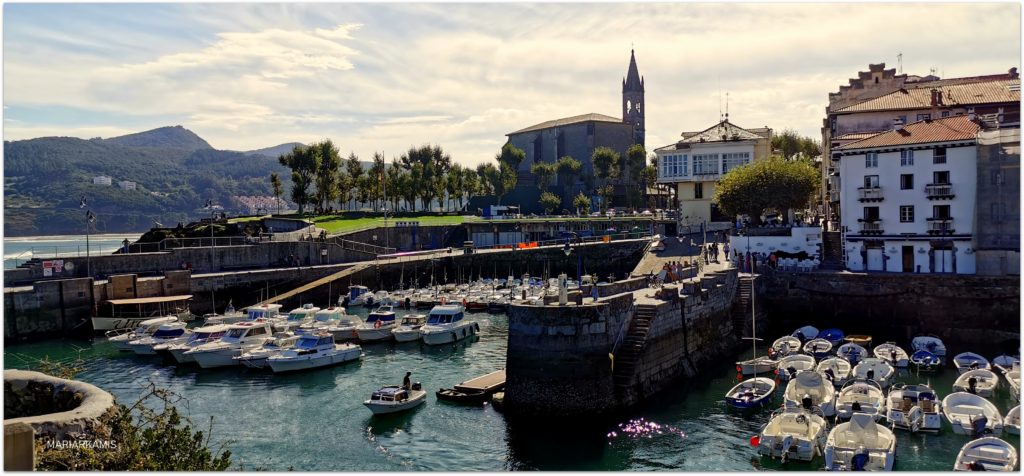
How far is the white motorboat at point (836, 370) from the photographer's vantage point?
36781 millimetres

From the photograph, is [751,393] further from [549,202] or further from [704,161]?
[549,202]

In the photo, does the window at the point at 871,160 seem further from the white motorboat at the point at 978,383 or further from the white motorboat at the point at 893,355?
the white motorboat at the point at 978,383

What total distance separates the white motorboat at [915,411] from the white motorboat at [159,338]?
3856 cm

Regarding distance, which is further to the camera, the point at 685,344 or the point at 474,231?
the point at 474,231

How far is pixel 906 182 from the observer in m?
53.7

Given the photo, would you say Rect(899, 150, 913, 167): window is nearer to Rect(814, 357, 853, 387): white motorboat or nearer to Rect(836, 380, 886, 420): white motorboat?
Rect(814, 357, 853, 387): white motorboat

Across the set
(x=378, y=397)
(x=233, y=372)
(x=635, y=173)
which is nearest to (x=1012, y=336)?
(x=378, y=397)

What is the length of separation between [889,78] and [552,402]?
6815 centimetres

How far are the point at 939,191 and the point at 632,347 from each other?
29.8 meters

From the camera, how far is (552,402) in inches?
1249

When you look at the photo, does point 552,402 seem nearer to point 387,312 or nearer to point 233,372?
point 233,372

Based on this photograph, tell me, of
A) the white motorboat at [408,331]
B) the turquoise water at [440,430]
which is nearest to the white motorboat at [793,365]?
the turquoise water at [440,430]

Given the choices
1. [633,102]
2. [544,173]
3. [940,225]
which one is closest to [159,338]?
[940,225]

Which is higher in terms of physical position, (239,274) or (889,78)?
(889,78)
